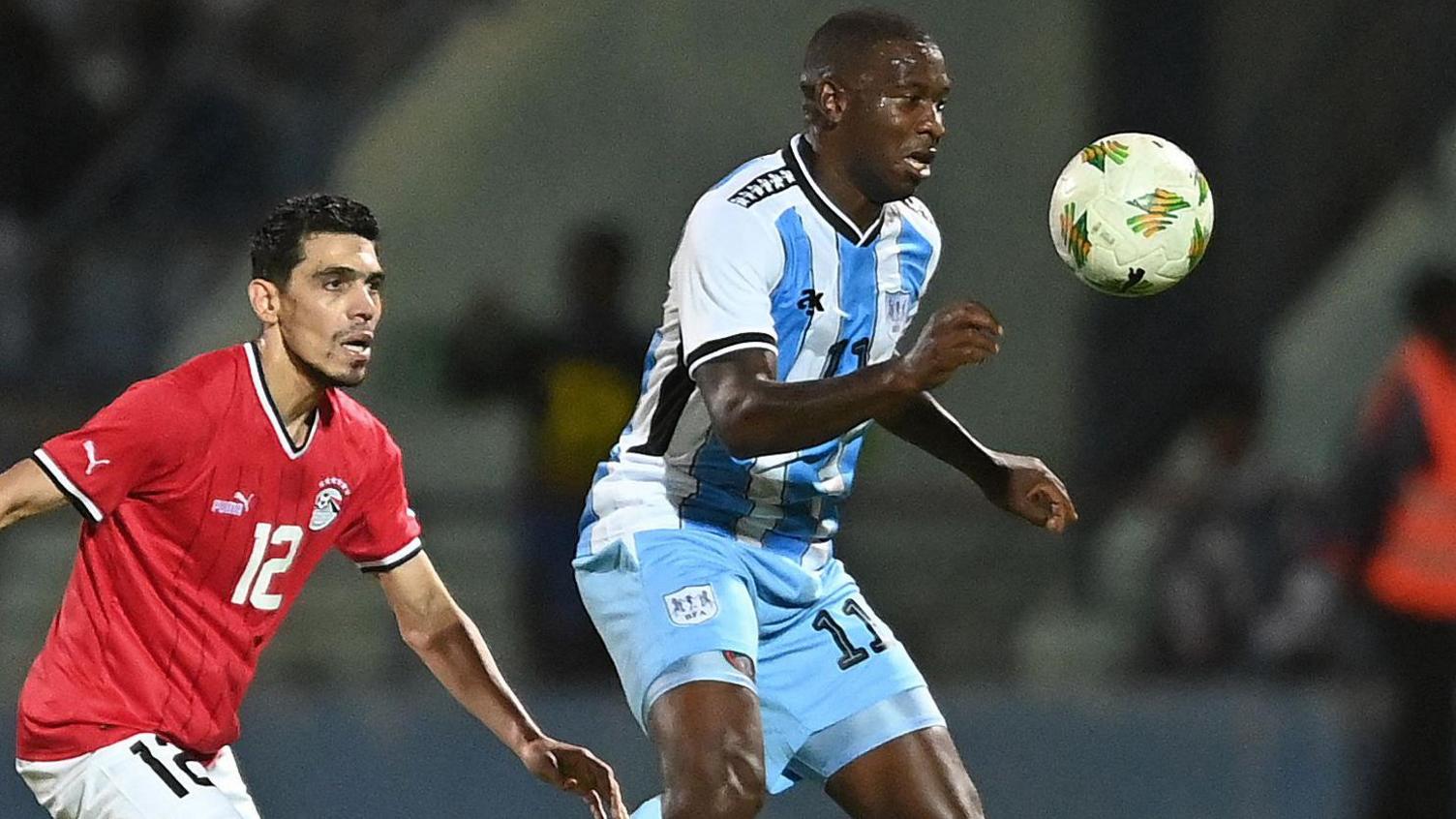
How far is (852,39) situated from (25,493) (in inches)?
62.3

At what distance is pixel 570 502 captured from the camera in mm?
8266

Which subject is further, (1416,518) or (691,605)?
(1416,518)

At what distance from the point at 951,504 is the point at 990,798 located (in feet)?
8.79

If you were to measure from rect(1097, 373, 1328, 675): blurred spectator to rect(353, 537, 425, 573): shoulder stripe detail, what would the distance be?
4.87 meters

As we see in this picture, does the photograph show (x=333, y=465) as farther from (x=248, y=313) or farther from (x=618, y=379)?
(x=248, y=313)

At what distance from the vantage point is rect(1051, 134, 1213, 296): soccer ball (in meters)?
4.43

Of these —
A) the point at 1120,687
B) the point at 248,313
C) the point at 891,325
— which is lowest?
the point at 1120,687

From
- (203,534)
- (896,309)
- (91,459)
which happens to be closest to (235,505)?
(203,534)

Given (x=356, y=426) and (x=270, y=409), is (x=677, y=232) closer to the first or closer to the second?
(x=356, y=426)

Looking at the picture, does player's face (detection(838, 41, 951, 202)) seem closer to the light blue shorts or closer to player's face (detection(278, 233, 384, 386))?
the light blue shorts

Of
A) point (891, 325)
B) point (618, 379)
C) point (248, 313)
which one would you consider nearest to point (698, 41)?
point (248, 313)

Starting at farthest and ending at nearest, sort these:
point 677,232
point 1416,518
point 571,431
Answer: point 677,232 → point 571,431 → point 1416,518

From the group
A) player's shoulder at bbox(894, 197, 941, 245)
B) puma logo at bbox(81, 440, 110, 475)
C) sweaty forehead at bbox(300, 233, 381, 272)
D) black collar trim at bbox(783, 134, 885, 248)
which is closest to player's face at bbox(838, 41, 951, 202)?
black collar trim at bbox(783, 134, 885, 248)

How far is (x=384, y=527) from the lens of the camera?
14.9ft
